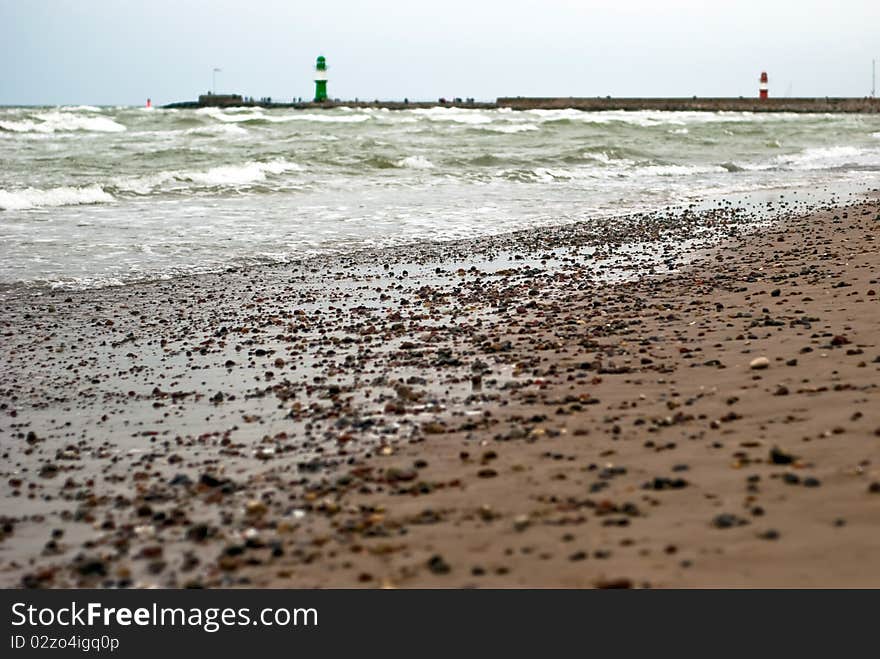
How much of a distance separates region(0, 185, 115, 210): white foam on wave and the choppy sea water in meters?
0.05

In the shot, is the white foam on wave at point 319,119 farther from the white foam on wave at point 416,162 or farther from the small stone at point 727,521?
the small stone at point 727,521

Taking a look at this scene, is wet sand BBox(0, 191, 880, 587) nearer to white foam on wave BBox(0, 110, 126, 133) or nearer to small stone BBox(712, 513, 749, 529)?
small stone BBox(712, 513, 749, 529)

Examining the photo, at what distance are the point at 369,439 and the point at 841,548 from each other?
2412 mm

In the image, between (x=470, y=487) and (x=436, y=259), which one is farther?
(x=436, y=259)

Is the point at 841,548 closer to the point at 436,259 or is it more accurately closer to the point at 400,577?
the point at 400,577

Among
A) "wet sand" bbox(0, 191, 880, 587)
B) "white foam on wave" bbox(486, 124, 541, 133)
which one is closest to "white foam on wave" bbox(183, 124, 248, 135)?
"white foam on wave" bbox(486, 124, 541, 133)

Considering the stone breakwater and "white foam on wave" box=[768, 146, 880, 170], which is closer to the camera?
"white foam on wave" box=[768, 146, 880, 170]

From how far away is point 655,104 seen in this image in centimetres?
8962

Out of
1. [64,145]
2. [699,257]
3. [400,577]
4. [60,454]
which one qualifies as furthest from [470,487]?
[64,145]

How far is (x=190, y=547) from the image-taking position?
11.8ft

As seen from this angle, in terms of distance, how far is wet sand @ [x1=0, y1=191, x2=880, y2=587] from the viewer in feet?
10.7

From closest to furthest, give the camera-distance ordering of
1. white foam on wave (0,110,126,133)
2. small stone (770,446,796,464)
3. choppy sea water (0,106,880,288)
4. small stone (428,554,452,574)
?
small stone (428,554,452,574), small stone (770,446,796,464), choppy sea water (0,106,880,288), white foam on wave (0,110,126,133)

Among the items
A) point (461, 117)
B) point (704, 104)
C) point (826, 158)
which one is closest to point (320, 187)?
point (826, 158)

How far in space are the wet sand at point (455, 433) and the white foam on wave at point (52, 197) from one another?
8456 millimetres
